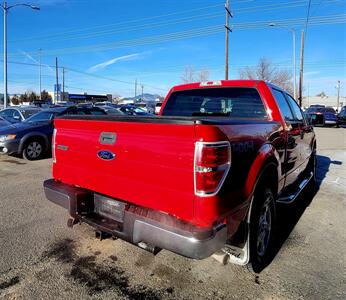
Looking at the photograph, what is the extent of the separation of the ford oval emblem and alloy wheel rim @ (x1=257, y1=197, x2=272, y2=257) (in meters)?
1.61

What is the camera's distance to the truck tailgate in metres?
2.51

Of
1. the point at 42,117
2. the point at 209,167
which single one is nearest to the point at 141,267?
the point at 209,167

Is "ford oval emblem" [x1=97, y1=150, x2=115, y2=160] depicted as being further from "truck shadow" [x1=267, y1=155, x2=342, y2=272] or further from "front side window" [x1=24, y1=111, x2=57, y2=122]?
"front side window" [x1=24, y1=111, x2=57, y2=122]

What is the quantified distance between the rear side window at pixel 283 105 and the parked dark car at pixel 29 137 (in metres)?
7.83

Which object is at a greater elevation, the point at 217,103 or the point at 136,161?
the point at 217,103

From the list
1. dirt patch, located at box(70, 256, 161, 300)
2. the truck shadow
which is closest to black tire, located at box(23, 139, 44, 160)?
dirt patch, located at box(70, 256, 161, 300)

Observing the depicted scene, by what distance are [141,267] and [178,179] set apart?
137 centimetres

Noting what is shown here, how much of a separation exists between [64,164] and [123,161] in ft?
3.38

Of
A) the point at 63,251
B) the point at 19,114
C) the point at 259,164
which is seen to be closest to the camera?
the point at 259,164

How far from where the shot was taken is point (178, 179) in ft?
8.33

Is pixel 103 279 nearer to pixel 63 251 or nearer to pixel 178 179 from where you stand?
pixel 63 251

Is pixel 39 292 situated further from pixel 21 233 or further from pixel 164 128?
pixel 164 128

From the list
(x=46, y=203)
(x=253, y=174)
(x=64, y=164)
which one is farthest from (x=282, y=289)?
(x=46, y=203)

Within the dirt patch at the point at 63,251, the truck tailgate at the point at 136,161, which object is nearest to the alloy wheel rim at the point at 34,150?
the dirt patch at the point at 63,251
